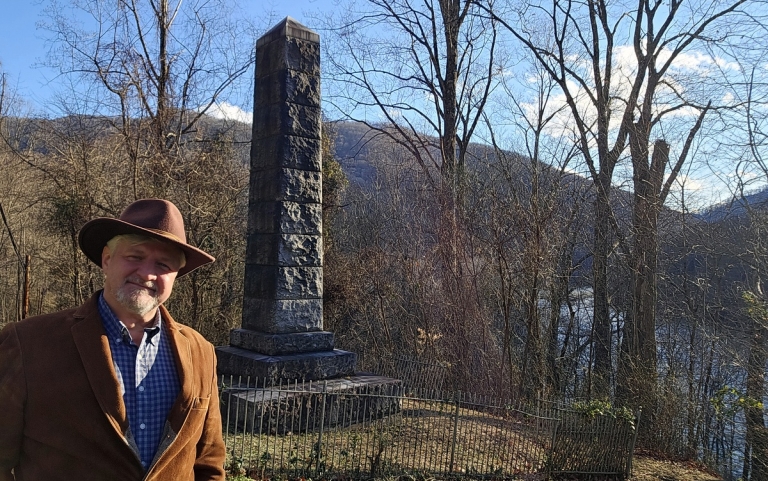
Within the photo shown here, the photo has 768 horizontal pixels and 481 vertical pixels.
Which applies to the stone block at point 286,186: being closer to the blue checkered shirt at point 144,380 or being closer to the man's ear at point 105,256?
the man's ear at point 105,256

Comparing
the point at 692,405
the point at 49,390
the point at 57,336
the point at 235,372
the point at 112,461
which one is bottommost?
the point at 692,405

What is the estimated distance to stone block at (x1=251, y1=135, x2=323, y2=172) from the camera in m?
7.85

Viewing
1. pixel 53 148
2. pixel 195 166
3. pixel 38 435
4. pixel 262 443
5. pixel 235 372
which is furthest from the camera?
pixel 195 166

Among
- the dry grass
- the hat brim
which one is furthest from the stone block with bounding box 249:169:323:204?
the hat brim

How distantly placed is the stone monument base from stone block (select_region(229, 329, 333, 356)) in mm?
575

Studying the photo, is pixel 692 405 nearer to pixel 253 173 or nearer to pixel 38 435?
pixel 253 173

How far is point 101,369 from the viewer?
1.99 metres

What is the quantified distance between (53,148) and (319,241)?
22.7ft

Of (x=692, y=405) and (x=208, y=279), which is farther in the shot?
(x=208, y=279)

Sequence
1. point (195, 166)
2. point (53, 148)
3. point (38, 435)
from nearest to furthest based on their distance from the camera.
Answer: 1. point (38, 435)
2. point (53, 148)
3. point (195, 166)

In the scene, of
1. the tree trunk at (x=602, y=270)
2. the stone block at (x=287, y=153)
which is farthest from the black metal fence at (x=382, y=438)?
the tree trunk at (x=602, y=270)

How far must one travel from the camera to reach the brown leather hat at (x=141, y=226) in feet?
7.10

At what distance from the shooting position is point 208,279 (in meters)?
14.0

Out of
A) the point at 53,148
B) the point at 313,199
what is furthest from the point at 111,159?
the point at 313,199
